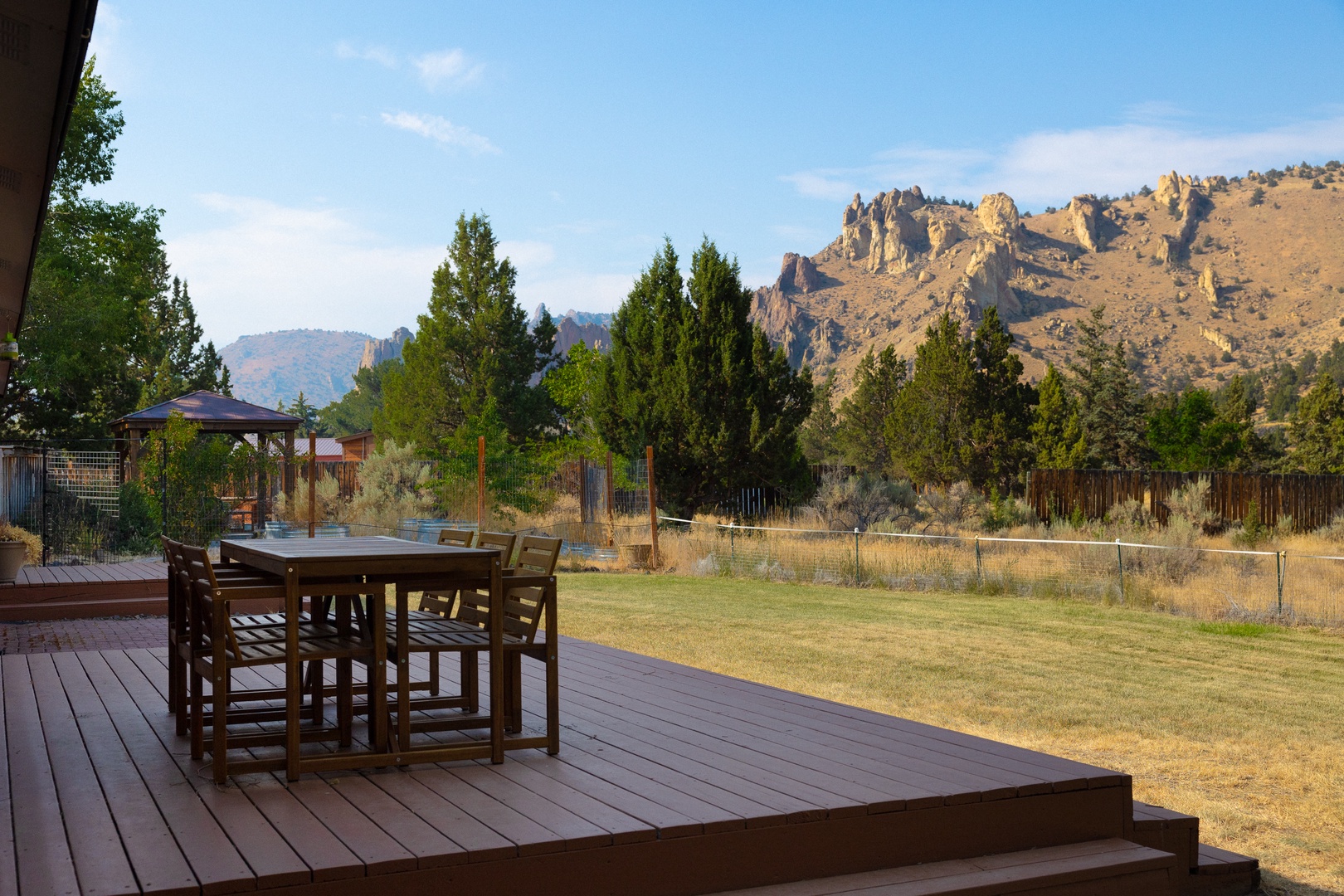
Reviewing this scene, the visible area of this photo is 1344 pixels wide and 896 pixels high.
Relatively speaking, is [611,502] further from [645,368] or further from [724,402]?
[645,368]

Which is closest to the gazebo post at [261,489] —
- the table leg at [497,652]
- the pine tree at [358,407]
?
the table leg at [497,652]

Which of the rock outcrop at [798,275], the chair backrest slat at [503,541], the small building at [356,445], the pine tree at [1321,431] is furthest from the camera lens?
the rock outcrop at [798,275]

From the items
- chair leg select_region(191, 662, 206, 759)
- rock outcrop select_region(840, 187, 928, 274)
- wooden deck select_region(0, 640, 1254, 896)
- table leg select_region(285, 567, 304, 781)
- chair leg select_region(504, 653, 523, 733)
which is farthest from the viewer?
rock outcrop select_region(840, 187, 928, 274)

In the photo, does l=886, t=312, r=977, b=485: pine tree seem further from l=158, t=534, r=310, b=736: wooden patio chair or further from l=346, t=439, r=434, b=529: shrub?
l=158, t=534, r=310, b=736: wooden patio chair

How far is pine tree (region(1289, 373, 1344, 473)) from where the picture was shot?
32.7m

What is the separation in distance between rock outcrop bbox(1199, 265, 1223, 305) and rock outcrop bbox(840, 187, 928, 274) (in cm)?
2735

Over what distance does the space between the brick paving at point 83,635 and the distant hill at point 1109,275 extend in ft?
199

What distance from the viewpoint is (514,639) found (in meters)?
4.64

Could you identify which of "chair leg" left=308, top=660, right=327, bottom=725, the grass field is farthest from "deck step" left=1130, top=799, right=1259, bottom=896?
"chair leg" left=308, top=660, right=327, bottom=725

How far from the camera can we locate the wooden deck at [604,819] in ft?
9.96

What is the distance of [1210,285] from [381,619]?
283 feet

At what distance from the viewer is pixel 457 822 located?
11.0 ft

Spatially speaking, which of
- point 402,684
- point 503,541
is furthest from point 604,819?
point 503,541

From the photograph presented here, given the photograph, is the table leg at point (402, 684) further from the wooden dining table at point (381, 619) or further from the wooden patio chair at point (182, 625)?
the wooden patio chair at point (182, 625)
